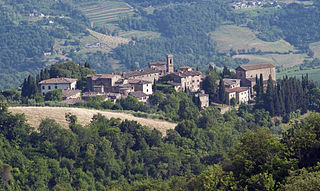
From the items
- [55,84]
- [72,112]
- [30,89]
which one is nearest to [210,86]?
[55,84]

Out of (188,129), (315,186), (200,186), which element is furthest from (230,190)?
(188,129)

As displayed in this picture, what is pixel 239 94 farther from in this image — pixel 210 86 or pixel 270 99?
pixel 210 86

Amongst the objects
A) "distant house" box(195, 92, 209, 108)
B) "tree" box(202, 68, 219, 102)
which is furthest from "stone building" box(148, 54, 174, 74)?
"distant house" box(195, 92, 209, 108)

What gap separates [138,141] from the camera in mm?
63094

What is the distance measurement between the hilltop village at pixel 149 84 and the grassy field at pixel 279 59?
285ft

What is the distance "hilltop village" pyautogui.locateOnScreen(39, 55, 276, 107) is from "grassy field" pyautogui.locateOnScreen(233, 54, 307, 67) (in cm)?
8701

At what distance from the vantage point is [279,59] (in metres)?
176

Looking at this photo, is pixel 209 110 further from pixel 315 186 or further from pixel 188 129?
pixel 315 186

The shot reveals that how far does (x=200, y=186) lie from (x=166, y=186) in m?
3.81

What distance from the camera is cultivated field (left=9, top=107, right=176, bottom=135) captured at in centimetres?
6303

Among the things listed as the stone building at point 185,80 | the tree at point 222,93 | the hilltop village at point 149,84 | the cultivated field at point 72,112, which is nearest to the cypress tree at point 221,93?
the tree at point 222,93

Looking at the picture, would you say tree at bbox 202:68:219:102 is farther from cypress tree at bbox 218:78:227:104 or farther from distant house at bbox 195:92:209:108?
distant house at bbox 195:92:209:108

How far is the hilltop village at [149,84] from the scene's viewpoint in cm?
7250

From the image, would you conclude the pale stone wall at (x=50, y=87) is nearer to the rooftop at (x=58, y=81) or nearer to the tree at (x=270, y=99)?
the rooftop at (x=58, y=81)
